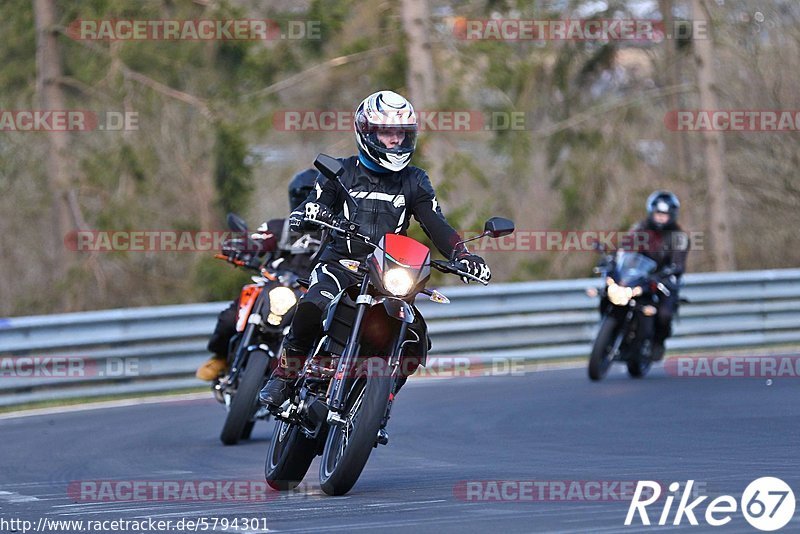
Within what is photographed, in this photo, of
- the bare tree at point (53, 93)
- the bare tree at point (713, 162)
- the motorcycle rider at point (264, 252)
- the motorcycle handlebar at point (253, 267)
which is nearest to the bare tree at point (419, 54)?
the bare tree at point (713, 162)

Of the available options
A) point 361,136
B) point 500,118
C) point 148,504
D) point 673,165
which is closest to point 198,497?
point 148,504

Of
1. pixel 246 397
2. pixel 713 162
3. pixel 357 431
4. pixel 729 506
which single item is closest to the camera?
pixel 729 506

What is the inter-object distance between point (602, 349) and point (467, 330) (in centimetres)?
299

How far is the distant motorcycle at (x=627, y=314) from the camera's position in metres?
15.0

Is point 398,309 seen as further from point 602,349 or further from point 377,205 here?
point 602,349

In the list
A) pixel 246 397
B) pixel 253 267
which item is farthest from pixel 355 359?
pixel 253 267

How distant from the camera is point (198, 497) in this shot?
7.81 metres

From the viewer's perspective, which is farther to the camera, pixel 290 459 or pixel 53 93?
pixel 53 93

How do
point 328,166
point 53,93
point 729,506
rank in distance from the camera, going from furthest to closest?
point 53,93, point 328,166, point 729,506

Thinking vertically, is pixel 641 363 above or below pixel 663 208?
below

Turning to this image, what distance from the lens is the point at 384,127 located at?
804 cm

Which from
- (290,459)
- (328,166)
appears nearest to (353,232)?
(328,166)

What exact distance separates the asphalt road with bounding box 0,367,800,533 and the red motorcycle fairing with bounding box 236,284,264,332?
0.87 m

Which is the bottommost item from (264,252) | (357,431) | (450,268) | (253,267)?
(357,431)
